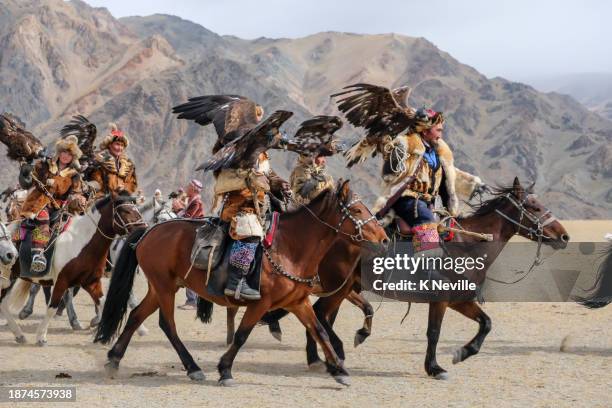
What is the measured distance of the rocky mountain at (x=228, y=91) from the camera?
94.0 metres

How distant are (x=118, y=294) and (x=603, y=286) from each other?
7.27 metres

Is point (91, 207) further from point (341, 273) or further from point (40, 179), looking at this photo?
point (341, 273)

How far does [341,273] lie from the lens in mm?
10562

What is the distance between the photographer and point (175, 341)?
9.59 metres

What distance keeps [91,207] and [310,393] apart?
5134 mm

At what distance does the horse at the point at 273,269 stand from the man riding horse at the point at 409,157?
46.8 inches

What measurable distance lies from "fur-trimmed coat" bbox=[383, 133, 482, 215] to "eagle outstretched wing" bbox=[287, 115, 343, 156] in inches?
34.1

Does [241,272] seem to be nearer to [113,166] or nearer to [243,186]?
[243,186]

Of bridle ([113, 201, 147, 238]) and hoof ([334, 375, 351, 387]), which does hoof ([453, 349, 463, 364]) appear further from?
bridle ([113, 201, 147, 238])

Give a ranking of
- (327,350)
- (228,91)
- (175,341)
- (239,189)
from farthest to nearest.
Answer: (228,91) → (175,341) → (239,189) → (327,350)

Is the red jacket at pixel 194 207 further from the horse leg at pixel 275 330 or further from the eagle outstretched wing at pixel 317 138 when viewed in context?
the eagle outstretched wing at pixel 317 138

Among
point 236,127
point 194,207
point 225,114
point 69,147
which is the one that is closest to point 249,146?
point 236,127

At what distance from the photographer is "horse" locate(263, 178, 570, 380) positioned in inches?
397

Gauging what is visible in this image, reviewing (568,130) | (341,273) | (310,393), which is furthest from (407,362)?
(568,130)
